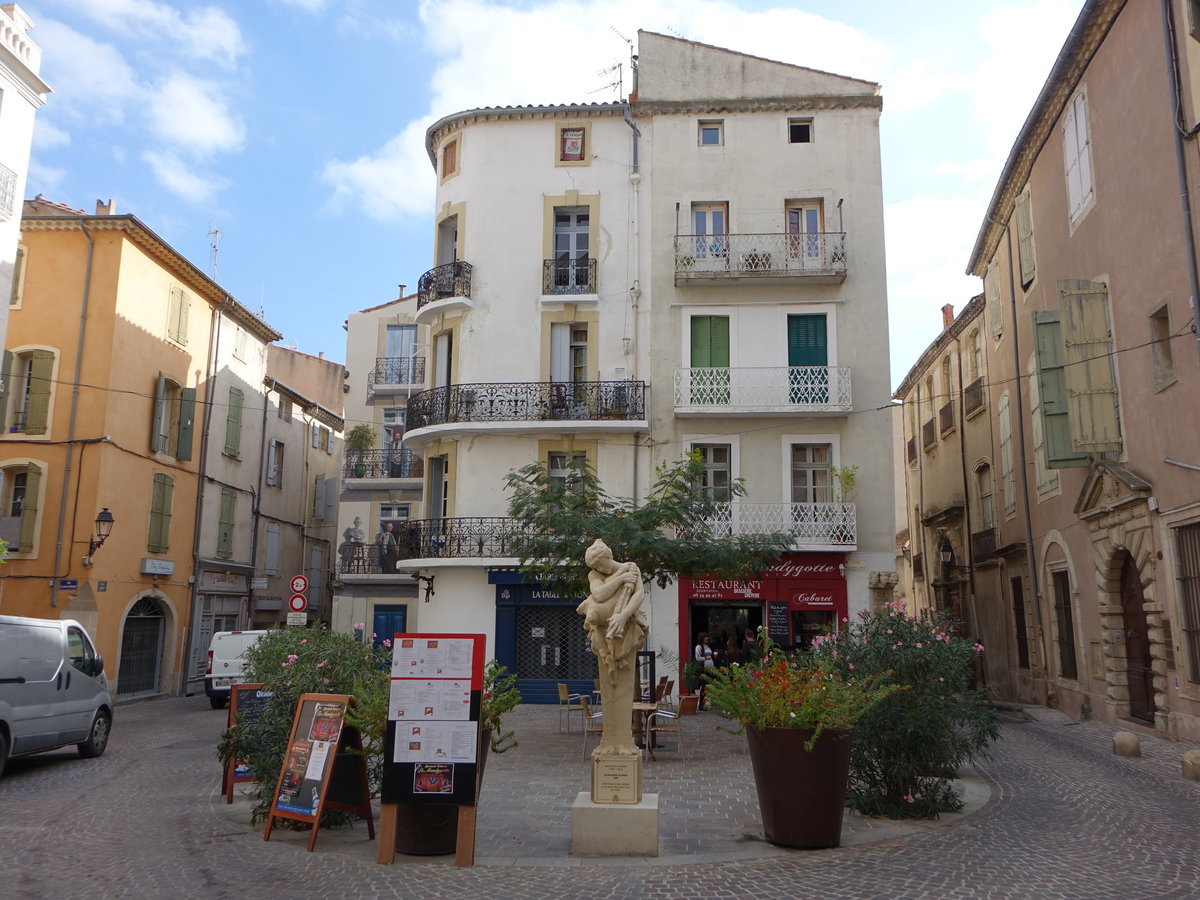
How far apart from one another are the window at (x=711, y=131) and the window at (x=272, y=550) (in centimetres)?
1819

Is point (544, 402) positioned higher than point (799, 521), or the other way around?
point (544, 402)

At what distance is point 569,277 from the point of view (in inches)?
917

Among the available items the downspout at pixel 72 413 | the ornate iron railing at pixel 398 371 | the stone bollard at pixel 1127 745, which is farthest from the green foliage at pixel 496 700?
the ornate iron railing at pixel 398 371

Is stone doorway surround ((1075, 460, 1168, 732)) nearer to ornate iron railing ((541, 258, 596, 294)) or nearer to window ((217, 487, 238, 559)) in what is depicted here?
ornate iron railing ((541, 258, 596, 294))

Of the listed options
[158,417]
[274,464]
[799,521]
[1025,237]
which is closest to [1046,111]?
[1025,237]

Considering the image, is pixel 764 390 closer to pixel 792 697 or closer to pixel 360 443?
pixel 360 443

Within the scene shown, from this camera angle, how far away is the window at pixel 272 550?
103 feet

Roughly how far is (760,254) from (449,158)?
8.27m

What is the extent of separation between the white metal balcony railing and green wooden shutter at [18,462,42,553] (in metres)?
14.9

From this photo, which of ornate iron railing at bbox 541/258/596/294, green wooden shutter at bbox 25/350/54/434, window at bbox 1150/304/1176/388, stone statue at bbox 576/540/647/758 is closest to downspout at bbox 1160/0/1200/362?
window at bbox 1150/304/1176/388

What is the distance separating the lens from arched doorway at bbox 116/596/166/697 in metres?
23.7

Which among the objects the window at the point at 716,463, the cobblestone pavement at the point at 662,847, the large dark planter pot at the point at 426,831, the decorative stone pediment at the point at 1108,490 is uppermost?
the window at the point at 716,463

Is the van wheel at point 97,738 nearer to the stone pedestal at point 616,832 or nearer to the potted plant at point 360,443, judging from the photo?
the stone pedestal at point 616,832

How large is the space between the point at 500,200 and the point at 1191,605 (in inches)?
656
